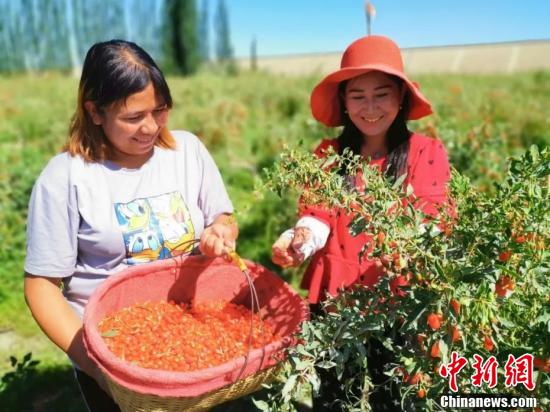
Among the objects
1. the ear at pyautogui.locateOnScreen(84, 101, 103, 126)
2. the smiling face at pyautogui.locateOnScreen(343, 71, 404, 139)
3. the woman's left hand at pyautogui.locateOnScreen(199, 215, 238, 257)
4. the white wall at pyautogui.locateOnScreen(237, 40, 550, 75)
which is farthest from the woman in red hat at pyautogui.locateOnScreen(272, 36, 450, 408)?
the white wall at pyautogui.locateOnScreen(237, 40, 550, 75)

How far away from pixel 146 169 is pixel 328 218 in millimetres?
651

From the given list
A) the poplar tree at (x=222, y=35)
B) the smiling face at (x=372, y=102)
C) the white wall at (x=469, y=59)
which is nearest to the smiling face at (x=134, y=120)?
the smiling face at (x=372, y=102)

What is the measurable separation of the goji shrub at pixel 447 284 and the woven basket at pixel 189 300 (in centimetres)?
12

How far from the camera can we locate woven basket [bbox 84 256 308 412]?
1.30 m

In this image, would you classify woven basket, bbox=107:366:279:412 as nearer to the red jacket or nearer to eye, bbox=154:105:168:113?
the red jacket

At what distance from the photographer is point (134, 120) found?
1.72m

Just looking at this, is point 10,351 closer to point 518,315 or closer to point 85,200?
point 85,200

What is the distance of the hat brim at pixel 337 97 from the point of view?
1821 millimetres

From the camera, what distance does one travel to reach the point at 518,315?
1354mm

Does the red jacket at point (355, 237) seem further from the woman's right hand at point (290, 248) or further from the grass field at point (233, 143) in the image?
the grass field at point (233, 143)

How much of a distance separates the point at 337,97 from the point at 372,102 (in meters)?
0.22

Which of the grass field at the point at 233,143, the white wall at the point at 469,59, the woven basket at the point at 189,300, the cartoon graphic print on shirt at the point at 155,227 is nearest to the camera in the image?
the woven basket at the point at 189,300

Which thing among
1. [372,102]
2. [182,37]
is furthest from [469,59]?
[372,102]

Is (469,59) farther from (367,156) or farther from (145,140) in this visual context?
(145,140)
